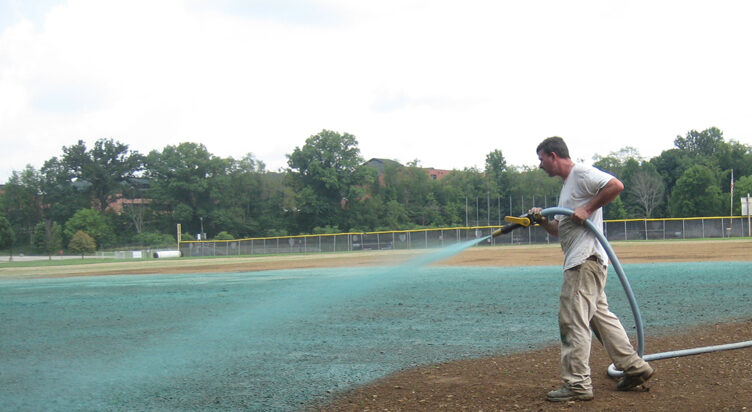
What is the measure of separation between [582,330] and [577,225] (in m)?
0.77

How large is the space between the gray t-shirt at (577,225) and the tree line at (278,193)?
7681cm

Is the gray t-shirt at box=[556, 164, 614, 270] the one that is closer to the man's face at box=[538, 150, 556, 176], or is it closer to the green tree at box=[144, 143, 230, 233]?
the man's face at box=[538, 150, 556, 176]

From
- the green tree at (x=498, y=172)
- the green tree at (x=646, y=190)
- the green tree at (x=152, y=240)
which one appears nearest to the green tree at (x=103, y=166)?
the green tree at (x=152, y=240)

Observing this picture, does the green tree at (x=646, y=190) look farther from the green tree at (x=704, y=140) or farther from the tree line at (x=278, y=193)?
the green tree at (x=704, y=140)

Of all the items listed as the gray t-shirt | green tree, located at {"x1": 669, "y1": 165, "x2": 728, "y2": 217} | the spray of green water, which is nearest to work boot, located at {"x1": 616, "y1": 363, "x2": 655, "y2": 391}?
the gray t-shirt

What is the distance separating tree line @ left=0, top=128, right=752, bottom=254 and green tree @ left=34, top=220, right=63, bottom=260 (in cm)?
23

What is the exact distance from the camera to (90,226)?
87.7 m

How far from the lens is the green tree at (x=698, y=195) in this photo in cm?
7423

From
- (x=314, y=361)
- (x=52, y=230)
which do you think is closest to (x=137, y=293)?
(x=314, y=361)

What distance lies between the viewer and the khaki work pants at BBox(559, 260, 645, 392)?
4.26m

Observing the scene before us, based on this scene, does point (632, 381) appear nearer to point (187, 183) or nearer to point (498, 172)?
point (498, 172)

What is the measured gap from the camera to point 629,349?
4.46 meters

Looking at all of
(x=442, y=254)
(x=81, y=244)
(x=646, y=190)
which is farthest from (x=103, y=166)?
(x=442, y=254)

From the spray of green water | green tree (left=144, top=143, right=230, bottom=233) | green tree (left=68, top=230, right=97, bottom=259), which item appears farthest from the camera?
green tree (left=144, top=143, right=230, bottom=233)
